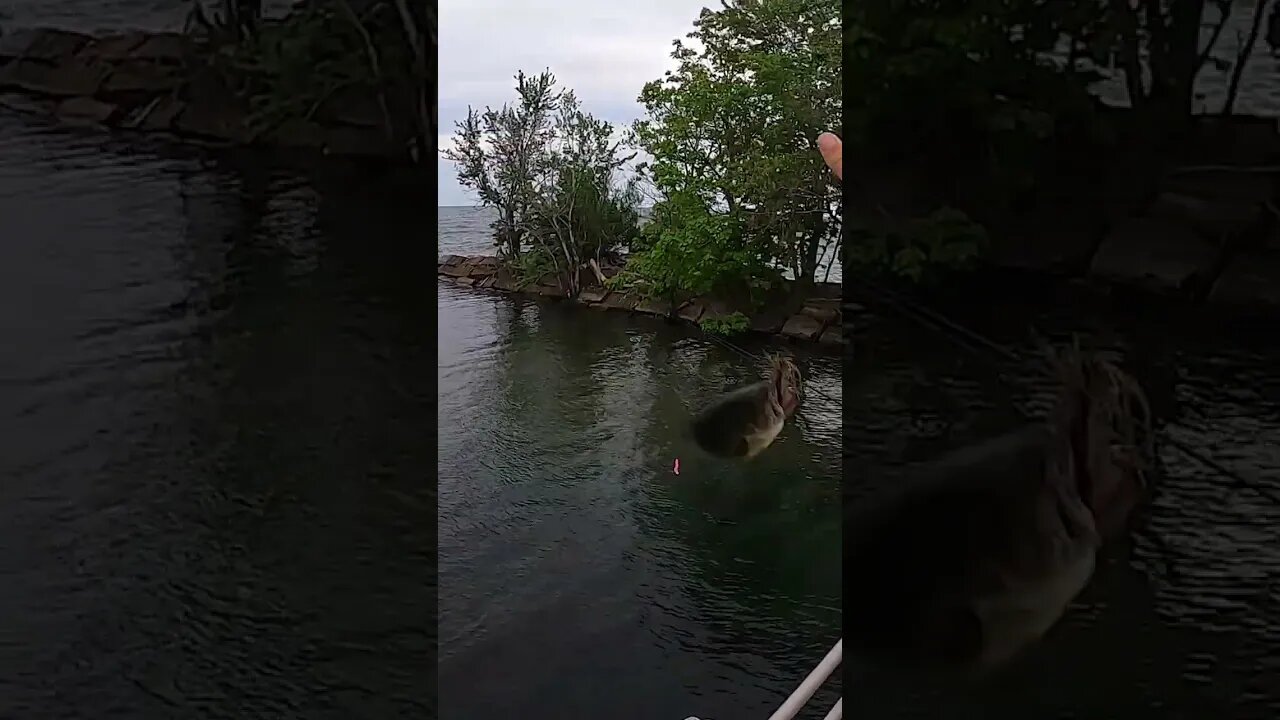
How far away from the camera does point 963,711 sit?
611mm

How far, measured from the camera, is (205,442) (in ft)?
1.83

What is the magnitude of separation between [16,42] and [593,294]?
6.58 ft

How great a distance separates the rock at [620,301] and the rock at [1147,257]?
199 cm

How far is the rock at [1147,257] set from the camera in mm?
577

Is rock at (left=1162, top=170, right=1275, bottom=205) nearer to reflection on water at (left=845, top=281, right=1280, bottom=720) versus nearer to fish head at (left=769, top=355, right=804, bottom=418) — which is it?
reflection on water at (left=845, top=281, right=1280, bottom=720)

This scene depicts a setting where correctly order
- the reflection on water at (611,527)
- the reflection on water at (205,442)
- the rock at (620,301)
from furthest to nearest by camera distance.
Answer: the rock at (620,301) → the reflection on water at (611,527) → the reflection on water at (205,442)

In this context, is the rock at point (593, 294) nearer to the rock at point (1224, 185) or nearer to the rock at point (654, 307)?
the rock at point (654, 307)

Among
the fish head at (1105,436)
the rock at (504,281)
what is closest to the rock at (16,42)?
the fish head at (1105,436)

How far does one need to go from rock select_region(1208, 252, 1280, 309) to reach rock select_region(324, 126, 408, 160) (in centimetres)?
55

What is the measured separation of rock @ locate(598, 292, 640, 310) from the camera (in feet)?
8.35

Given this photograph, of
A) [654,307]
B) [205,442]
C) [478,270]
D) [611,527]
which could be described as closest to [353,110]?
[205,442]

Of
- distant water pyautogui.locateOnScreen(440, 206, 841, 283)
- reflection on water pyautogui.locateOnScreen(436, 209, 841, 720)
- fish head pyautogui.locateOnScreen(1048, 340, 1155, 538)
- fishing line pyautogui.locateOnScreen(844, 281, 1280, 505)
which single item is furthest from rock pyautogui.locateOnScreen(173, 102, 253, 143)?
distant water pyautogui.locateOnScreen(440, 206, 841, 283)

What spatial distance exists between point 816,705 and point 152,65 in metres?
1.47

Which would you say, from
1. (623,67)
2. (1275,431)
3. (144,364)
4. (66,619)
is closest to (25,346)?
(144,364)
